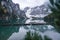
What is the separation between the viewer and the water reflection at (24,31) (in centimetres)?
182

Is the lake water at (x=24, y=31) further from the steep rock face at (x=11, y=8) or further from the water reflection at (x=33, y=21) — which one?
the steep rock face at (x=11, y=8)

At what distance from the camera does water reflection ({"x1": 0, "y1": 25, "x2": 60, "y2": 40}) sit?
1.82 metres

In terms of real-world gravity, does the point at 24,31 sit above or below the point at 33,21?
below

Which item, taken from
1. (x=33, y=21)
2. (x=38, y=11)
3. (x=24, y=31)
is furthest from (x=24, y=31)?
(x=38, y=11)

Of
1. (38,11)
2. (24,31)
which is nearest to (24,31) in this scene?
(24,31)

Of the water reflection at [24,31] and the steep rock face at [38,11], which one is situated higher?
the steep rock face at [38,11]

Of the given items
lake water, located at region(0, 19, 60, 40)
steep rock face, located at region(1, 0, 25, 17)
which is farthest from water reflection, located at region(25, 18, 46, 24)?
steep rock face, located at region(1, 0, 25, 17)

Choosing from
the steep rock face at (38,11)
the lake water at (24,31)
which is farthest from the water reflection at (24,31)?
the steep rock face at (38,11)

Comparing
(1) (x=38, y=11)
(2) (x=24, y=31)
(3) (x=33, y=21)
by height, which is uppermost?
(1) (x=38, y=11)

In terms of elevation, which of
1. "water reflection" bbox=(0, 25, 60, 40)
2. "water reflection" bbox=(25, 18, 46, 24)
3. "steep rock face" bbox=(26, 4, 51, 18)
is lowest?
"water reflection" bbox=(0, 25, 60, 40)

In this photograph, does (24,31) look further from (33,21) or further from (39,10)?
(39,10)

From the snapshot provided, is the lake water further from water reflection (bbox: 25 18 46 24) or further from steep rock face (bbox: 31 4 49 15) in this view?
steep rock face (bbox: 31 4 49 15)

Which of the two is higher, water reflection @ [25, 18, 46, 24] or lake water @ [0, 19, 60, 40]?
water reflection @ [25, 18, 46, 24]

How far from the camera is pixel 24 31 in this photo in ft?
6.07
